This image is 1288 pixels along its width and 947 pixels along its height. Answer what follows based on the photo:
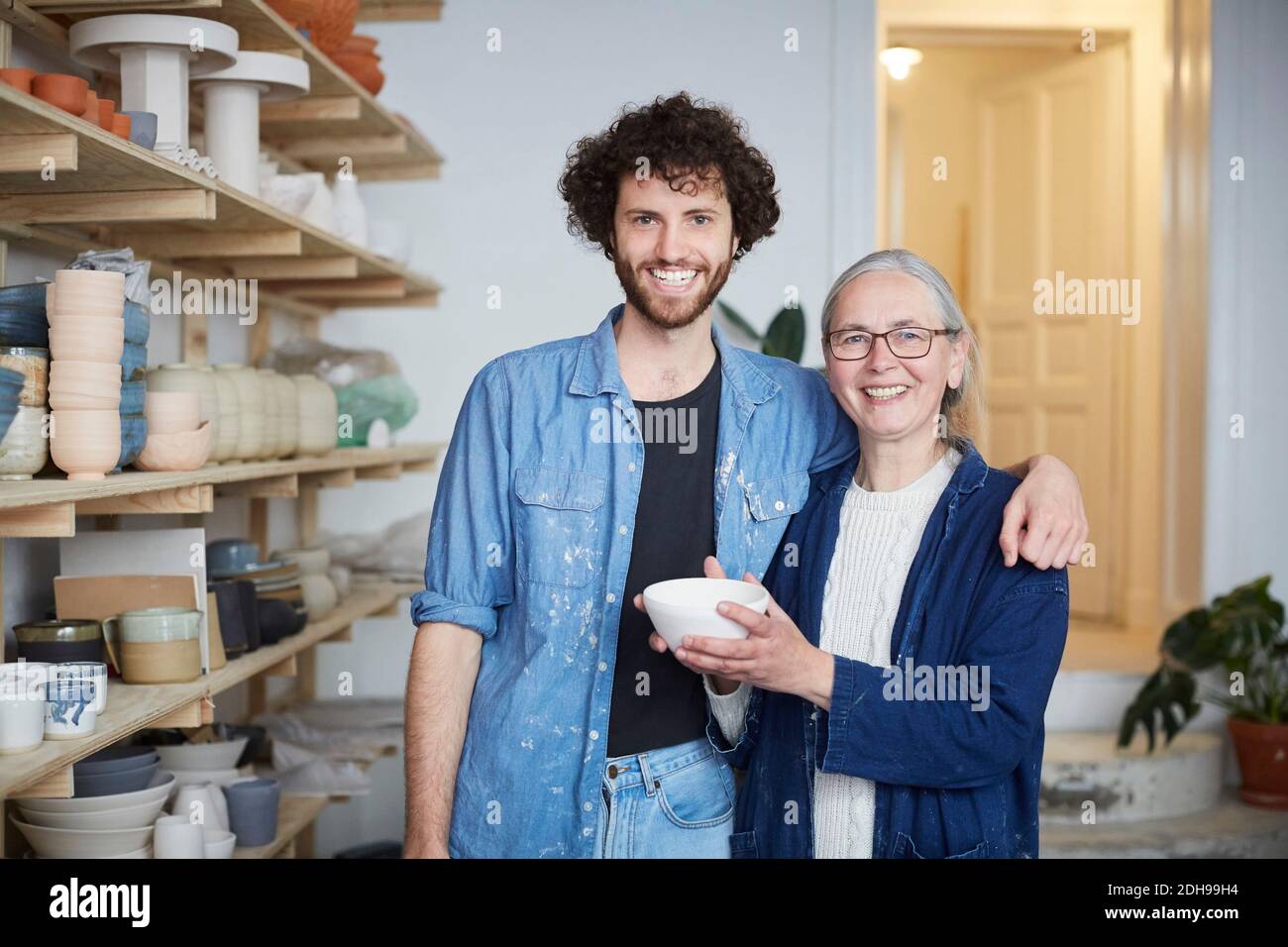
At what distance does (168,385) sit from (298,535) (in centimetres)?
129

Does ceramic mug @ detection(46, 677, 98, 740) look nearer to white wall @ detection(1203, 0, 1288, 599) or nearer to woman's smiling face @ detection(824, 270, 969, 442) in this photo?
woman's smiling face @ detection(824, 270, 969, 442)

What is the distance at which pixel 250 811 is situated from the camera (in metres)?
2.06

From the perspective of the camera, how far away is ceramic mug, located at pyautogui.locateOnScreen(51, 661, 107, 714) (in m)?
1.51

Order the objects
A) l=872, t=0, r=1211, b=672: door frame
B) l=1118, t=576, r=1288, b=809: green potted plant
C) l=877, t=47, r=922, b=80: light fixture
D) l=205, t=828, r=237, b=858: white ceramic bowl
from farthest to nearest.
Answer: l=877, t=47, r=922, b=80: light fixture, l=872, t=0, r=1211, b=672: door frame, l=1118, t=576, r=1288, b=809: green potted plant, l=205, t=828, r=237, b=858: white ceramic bowl

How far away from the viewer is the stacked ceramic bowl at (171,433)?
1.70m

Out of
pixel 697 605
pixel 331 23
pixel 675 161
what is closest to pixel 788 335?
pixel 331 23

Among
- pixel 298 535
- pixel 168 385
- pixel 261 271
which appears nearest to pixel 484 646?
pixel 168 385

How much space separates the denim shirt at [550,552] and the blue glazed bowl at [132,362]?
0.51 m

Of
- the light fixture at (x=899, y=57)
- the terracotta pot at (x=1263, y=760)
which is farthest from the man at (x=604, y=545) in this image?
the light fixture at (x=899, y=57)

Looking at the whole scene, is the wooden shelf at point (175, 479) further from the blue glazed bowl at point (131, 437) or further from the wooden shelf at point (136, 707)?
→ the wooden shelf at point (136, 707)

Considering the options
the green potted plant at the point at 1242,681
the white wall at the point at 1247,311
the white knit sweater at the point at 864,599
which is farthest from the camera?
the white wall at the point at 1247,311

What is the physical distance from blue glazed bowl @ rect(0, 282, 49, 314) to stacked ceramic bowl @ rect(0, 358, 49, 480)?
0.24 feet

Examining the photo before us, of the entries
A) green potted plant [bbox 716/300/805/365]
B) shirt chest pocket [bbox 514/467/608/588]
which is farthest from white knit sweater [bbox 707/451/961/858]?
green potted plant [bbox 716/300/805/365]
